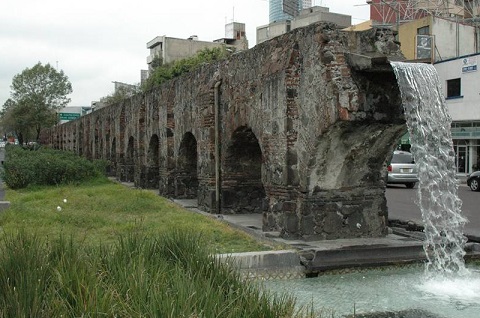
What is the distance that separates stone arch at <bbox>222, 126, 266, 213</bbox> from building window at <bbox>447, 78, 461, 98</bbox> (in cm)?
1807

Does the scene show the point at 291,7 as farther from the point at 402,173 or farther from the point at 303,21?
the point at 402,173

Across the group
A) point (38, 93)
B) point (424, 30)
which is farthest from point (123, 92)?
point (424, 30)

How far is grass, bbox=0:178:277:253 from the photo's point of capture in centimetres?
888

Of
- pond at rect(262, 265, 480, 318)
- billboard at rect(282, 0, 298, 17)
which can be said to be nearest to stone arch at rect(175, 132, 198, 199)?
pond at rect(262, 265, 480, 318)

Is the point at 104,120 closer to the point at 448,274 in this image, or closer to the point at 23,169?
the point at 23,169

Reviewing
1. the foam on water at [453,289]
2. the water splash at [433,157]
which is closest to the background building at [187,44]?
the water splash at [433,157]

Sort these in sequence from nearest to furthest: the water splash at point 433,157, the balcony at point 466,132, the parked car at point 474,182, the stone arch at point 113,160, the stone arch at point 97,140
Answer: the water splash at point 433,157
the parked car at point 474,182
the stone arch at point 113,160
the balcony at point 466,132
the stone arch at point 97,140

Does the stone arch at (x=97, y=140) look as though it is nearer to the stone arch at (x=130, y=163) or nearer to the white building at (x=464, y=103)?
the stone arch at (x=130, y=163)

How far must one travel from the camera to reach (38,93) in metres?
52.8

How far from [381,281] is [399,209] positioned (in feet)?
26.2

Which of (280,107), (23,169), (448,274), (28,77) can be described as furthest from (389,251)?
(28,77)

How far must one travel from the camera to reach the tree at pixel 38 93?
172 feet

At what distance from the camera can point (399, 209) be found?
1513cm

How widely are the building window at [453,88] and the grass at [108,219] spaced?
17.9 meters
